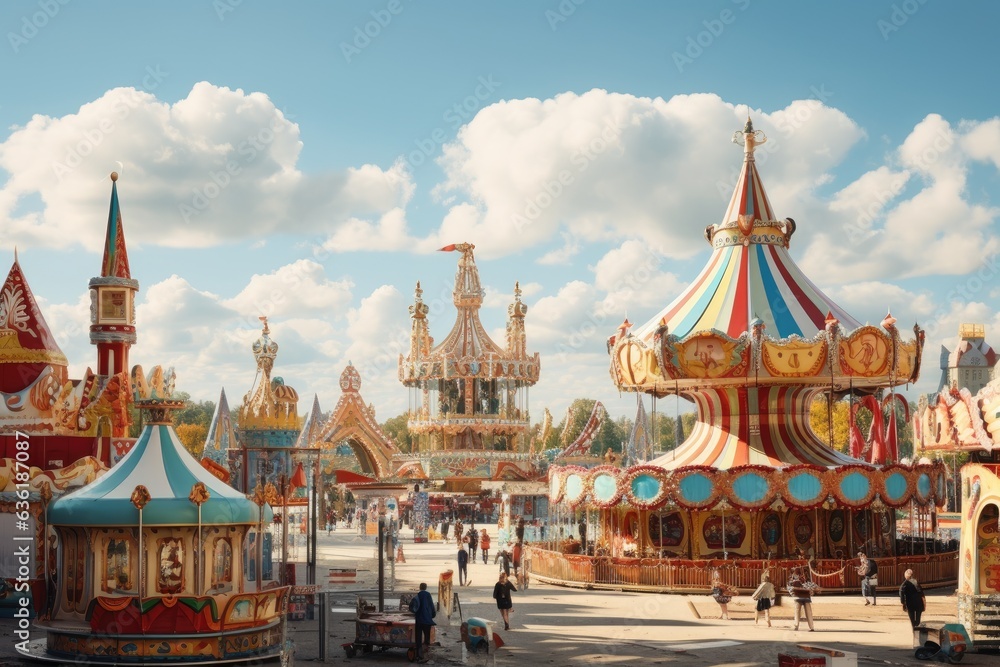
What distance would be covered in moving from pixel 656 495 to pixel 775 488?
8.18ft

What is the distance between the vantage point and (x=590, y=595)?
1037 inches

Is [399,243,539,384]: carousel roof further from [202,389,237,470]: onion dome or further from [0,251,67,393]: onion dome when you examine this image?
[0,251,67,393]: onion dome

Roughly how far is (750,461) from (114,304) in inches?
651

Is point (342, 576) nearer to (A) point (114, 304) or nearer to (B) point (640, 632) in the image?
(B) point (640, 632)

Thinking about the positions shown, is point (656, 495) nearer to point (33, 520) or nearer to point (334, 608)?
point (334, 608)

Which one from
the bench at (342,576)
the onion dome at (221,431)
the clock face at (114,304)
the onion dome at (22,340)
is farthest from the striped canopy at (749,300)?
the onion dome at (221,431)

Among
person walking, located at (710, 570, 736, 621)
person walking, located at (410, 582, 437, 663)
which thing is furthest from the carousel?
person walking, located at (410, 582, 437, 663)

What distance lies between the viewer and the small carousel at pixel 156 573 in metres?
16.8

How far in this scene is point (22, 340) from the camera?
101 feet

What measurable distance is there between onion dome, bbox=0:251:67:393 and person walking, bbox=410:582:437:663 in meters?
15.9

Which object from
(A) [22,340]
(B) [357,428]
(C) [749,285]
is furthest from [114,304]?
(B) [357,428]

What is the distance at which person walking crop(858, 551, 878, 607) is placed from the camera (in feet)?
79.8

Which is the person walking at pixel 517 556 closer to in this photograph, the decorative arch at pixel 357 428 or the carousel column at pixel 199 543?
the carousel column at pixel 199 543

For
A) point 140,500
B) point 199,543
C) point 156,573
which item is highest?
point 140,500
